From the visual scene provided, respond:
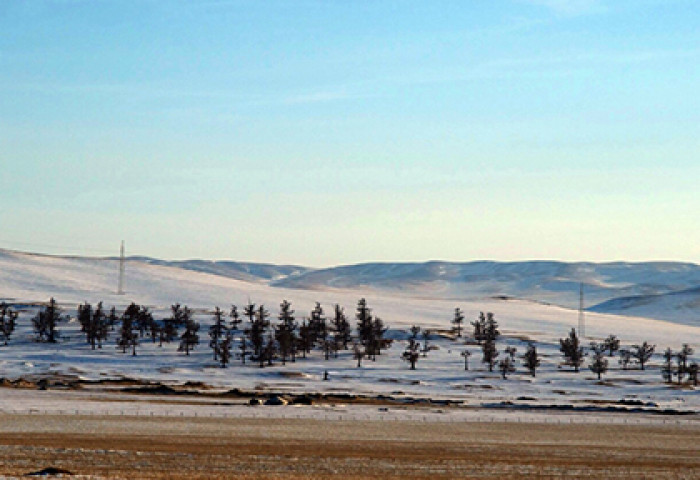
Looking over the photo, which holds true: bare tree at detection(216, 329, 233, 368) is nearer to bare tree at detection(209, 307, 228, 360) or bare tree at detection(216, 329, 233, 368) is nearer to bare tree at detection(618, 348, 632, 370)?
bare tree at detection(209, 307, 228, 360)

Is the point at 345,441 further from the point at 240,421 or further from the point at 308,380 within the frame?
the point at 308,380

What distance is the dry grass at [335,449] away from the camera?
Result: 155ft

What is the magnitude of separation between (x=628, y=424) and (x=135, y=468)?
52.3m

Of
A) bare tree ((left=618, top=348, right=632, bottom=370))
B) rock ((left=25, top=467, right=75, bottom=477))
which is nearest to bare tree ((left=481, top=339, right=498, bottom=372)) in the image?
bare tree ((left=618, top=348, right=632, bottom=370))

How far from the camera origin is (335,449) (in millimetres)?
58500

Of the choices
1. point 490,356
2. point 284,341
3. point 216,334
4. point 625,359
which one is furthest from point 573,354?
point 216,334

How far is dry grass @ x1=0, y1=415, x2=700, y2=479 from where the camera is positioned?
155 ft

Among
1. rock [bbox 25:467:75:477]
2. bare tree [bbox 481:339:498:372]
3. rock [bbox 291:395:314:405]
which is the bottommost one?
rock [bbox 291:395:314:405]

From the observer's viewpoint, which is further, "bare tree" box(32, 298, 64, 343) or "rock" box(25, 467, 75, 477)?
"bare tree" box(32, 298, 64, 343)

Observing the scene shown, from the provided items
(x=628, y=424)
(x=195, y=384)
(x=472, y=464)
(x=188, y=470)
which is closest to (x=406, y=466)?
(x=472, y=464)

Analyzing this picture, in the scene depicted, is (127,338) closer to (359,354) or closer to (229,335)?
(229,335)

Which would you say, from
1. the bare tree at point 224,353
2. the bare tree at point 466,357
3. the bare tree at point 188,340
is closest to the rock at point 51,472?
the bare tree at point 224,353

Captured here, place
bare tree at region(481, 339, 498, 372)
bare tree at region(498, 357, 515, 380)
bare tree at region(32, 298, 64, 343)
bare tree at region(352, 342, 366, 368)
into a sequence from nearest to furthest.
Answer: bare tree at region(498, 357, 515, 380) < bare tree at region(352, 342, 366, 368) < bare tree at region(481, 339, 498, 372) < bare tree at region(32, 298, 64, 343)

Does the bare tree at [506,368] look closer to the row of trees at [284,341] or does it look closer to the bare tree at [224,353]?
the row of trees at [284,341]
